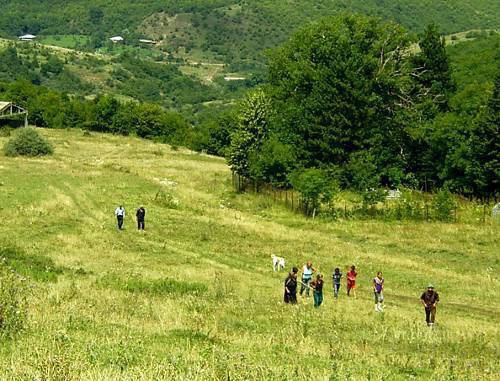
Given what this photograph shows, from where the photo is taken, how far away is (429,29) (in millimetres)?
67312

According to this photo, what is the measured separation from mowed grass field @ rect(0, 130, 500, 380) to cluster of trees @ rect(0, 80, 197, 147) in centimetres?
5048

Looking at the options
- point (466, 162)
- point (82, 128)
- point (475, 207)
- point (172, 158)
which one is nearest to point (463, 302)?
point (475, 207)

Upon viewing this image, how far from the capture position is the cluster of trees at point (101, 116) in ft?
379

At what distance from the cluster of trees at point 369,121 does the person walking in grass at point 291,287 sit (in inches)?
1200

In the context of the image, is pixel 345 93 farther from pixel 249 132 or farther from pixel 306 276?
pixel 306 276

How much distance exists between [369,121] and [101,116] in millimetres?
68597

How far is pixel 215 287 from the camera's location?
2444 cm

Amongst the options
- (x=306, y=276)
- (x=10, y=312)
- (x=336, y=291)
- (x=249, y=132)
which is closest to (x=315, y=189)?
(x=249, y=132)

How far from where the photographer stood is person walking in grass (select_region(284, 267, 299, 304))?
22.2 metres

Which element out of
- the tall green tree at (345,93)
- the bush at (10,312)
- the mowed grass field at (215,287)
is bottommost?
the mowed grass field at (215,287)

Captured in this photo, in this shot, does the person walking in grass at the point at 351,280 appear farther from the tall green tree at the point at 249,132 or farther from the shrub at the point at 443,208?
the tall green tree at the point at 249,132

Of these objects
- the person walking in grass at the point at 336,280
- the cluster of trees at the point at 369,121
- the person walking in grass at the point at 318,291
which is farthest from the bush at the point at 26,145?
the person walking in grass at the point at 318,291

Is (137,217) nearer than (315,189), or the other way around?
(137,217)

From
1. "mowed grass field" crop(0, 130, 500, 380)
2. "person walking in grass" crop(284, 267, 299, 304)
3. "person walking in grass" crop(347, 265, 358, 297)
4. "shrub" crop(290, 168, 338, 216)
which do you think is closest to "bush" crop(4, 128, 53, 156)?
"mowed grass field" crop(0, 130, 500, 380)
